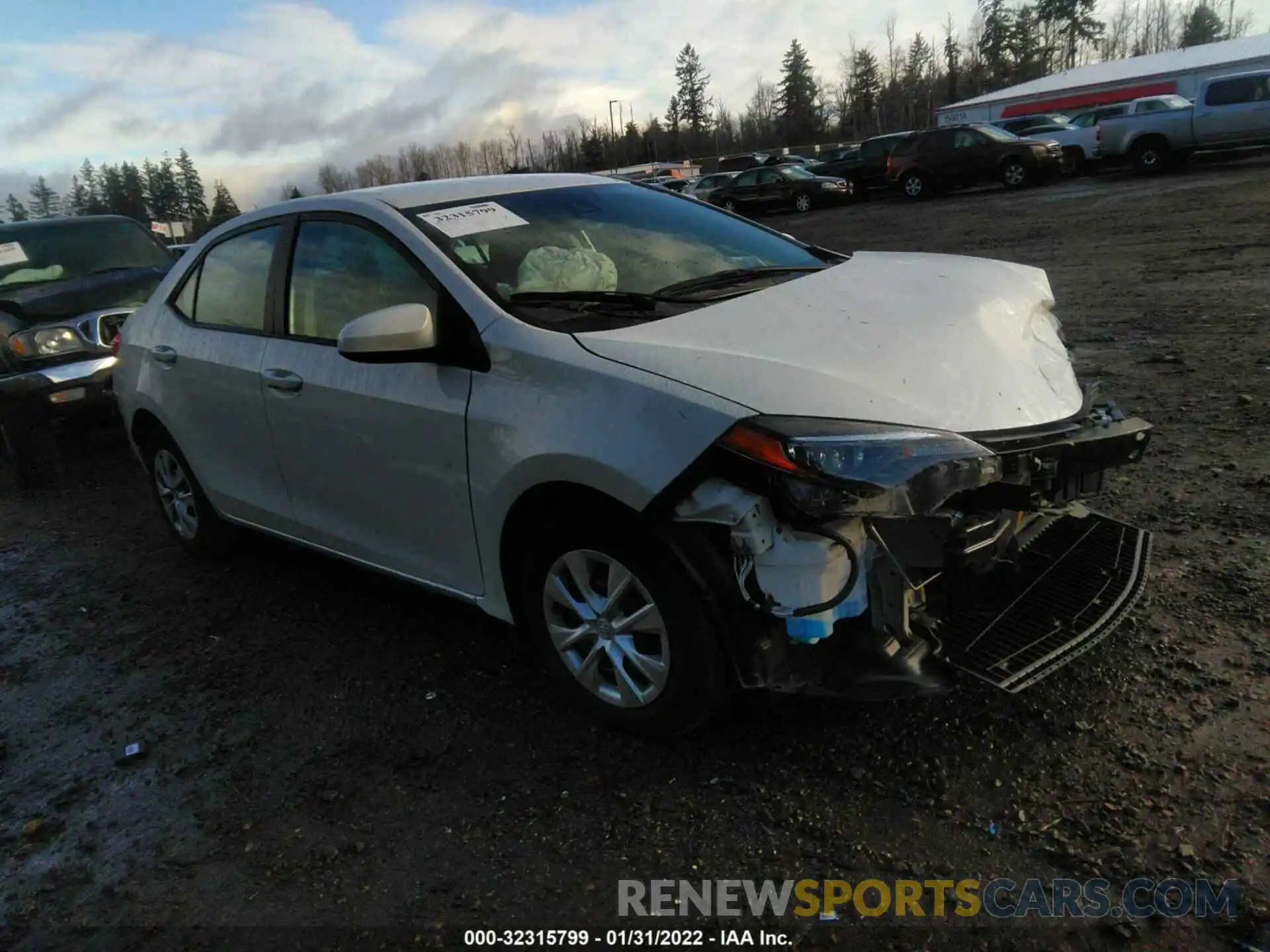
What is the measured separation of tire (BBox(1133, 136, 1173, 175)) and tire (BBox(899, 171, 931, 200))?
16.5ft

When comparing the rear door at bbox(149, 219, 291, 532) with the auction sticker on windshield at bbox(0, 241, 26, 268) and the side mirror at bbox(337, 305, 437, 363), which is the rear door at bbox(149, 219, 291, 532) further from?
the auction sticker on windshield at bbox(0, 241, 26, 268)

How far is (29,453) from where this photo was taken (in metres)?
7.19

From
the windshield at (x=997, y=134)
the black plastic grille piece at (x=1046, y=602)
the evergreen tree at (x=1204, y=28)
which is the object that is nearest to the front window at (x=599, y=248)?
the black plastic grille piece at (x=1046, y=602)

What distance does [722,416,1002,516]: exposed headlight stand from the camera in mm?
2359

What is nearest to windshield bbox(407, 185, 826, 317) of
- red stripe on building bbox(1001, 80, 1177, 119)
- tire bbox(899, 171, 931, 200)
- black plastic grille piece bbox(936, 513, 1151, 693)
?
black plastic grille piece bbox(936, 513, 1151, 693)

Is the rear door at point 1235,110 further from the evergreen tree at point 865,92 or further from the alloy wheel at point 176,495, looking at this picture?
the evergreen tree at point 865,92

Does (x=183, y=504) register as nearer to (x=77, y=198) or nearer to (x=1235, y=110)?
(x=1235, y=110)

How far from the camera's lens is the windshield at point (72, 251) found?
26.8ft

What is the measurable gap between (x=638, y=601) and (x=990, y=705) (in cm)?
115

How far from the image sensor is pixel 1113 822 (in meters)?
2.41

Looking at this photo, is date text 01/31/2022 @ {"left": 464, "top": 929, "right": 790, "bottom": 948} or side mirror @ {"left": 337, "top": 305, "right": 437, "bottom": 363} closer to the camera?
date text 01/31/2022 @ {"left": 464, "top": 929, "right": 790, "bottom": 948}

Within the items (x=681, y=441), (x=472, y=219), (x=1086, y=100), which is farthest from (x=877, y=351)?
(x=1086, y=100)

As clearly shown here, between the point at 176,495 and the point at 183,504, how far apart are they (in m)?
0.08

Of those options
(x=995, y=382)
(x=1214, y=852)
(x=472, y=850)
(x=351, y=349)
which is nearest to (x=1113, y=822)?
(x=1214, y=852)
